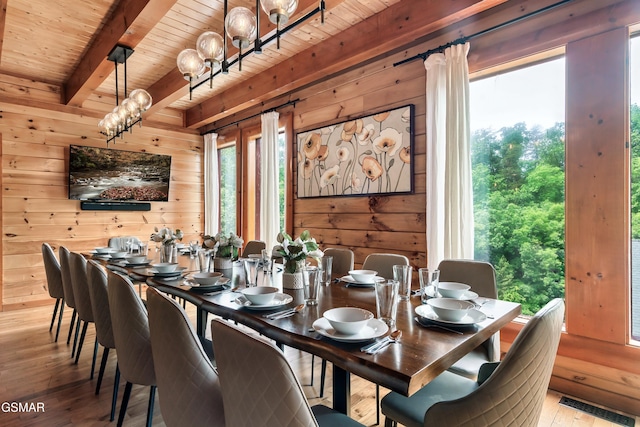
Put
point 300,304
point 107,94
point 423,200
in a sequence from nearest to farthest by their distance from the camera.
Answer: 1. point 300,304
2. point 423,200
3. point 107,94

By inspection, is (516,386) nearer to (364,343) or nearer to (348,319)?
(364,343)

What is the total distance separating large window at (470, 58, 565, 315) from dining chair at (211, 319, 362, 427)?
2.22m

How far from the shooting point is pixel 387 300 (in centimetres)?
124

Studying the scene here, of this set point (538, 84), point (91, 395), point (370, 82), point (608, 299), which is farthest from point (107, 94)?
point (608, 299)

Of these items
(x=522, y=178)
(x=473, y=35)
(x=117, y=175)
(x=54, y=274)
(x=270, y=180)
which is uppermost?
(x=473, y=35)

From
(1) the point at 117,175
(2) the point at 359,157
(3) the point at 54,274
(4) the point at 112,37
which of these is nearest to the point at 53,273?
(3) the point at 54,274

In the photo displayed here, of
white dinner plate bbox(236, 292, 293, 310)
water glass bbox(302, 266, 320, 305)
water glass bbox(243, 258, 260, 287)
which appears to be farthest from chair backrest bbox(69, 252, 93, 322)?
water glass bbox(302, 266, 320, 305)

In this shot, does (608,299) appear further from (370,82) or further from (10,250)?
(10,250)

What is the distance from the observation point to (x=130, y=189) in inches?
190

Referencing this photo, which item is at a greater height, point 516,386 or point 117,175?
point 117,175

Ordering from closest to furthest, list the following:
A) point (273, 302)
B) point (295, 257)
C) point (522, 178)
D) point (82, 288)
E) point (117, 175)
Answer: point (273, 302)
point (295, 257)
point (82, 288)
point (522, 178)
point (117, 175)

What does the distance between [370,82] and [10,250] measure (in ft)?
14.6

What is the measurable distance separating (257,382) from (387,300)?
1.93 ft

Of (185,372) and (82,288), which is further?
(82,288)
